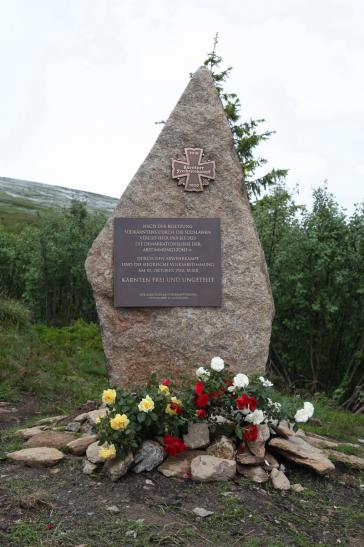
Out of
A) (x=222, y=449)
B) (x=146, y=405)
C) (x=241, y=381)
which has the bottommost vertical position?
(x=222, y=449)

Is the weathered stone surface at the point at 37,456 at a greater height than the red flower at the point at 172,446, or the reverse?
Answer: the red flower at the point at 172,446

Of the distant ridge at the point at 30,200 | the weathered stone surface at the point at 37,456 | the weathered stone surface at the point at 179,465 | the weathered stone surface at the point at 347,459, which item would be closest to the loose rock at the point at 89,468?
the weathered stone surface at the point at 37,456

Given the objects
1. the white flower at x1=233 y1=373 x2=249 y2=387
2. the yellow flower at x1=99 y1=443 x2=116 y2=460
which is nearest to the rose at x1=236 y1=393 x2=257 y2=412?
the white flower at x1=233 y1=373 x2=249 y2=387

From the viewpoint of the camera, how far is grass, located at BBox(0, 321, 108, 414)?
839 cm

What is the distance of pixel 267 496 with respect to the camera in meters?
4.64

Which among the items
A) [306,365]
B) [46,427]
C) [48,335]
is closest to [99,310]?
[46,427]

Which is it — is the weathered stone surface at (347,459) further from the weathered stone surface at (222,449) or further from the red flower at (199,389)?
the red flower at (199,389)

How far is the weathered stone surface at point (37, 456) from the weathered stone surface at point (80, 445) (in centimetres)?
15

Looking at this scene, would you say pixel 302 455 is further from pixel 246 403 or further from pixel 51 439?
pixel 51 439

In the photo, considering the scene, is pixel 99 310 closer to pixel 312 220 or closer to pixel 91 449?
pixel 91 449

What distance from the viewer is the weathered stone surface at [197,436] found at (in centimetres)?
510

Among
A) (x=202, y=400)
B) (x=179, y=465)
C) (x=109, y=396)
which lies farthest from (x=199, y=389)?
(x=109, y=396)

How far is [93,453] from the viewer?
16.1ft

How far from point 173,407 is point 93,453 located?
805 mm
